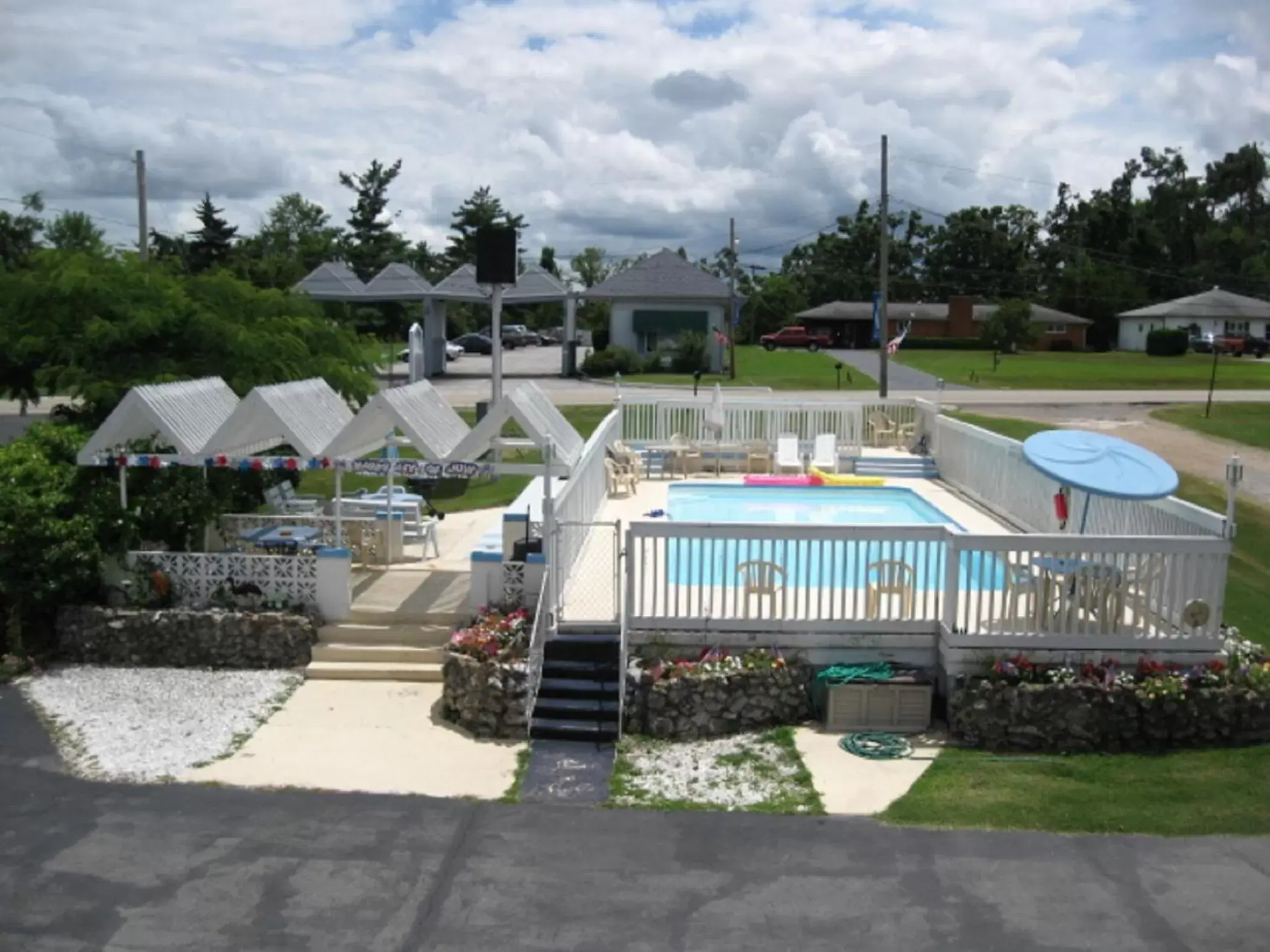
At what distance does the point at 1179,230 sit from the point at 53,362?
82357 mm

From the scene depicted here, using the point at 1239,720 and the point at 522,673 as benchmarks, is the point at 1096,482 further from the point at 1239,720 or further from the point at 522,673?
the point at 522,673

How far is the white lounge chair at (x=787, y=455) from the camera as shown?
69.6ft

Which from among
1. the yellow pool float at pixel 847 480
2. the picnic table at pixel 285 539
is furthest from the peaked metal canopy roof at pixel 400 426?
the yellow pool float at pixel 847 480

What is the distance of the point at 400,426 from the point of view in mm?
12836

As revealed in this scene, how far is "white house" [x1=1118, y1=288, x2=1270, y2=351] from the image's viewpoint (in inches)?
A: 2630

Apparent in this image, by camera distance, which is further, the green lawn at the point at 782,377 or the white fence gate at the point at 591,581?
the green lawn at the point at 782,377

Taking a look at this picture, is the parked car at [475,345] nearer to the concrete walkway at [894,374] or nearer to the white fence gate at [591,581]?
the concrete walkway at [894,374]

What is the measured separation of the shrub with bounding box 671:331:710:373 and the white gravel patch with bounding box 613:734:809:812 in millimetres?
37067

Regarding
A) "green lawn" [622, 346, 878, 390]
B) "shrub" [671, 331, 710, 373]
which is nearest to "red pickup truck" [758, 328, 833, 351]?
"green lawn" [622, 346, 878, 390]

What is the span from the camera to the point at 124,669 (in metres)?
12.1

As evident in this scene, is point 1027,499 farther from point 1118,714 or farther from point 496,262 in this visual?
point 496,262

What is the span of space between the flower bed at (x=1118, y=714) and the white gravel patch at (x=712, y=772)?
1.82m

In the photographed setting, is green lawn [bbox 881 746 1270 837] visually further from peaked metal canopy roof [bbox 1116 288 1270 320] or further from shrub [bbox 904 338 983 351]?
peaked metal canopy roof [bbox 1116 288 1270 320]

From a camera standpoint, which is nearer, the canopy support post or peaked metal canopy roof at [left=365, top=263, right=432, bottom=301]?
the canopy support post
